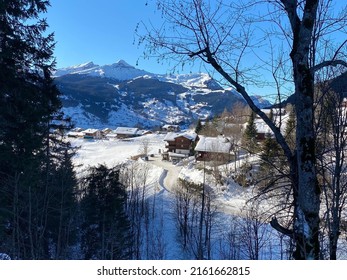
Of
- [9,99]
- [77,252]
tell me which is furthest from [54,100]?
[77,252]

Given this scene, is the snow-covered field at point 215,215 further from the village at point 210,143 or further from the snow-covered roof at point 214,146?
the snow-covered roof at point 214,146

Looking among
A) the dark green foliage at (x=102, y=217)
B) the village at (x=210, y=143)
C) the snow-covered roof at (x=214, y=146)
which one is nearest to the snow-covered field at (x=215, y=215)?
the dark green foliage at (x=102, y=217)

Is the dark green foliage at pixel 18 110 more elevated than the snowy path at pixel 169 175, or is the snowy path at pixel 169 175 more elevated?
the dark green foliage at pixel 18 110

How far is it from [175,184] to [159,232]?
1234 cm

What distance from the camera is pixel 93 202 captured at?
1616 cm

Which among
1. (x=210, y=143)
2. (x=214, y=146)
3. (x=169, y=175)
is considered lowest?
(x=169, y=175)

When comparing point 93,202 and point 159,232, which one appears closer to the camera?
Answer: point 93,202

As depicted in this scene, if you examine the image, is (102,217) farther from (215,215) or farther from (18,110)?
(215,215)

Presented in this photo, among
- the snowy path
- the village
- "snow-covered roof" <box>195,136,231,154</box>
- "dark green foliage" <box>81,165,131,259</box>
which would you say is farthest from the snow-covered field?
"snow-covered roof" <box>195,136,231,154</box>

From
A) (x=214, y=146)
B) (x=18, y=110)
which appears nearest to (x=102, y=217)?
(x=18, y=110)

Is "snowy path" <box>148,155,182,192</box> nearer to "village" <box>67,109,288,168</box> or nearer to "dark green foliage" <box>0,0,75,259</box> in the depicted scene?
"village" <box>67,109,288,168</box>

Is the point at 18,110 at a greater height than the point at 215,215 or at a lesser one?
greater

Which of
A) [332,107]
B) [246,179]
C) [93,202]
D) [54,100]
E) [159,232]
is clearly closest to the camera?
[332,107]
